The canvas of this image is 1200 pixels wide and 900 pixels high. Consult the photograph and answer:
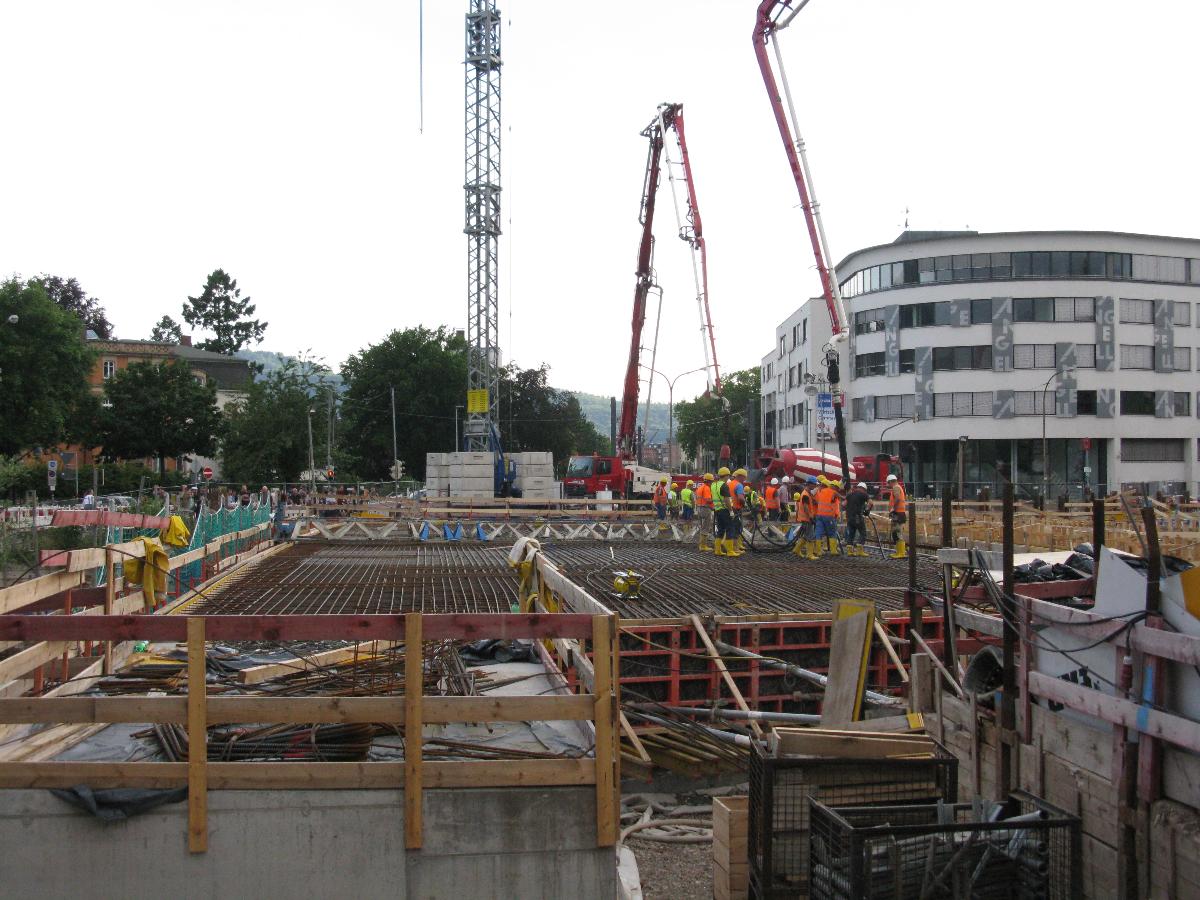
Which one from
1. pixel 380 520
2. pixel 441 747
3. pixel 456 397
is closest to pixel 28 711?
pixel 441 747

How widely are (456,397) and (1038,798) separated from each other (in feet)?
237

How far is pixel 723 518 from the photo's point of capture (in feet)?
67.9

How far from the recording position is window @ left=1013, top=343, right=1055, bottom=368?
5262 cm

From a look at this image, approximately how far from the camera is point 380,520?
92.9 feet

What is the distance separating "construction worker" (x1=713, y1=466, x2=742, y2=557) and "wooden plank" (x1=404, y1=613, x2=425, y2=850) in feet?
52.0

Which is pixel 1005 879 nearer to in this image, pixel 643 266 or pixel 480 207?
pixel 643 266

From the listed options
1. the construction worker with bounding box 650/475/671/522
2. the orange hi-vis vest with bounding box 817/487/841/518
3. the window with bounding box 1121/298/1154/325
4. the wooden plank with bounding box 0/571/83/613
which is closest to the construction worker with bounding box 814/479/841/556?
the orange hi-vis vest with bounding box 817/487/841/518

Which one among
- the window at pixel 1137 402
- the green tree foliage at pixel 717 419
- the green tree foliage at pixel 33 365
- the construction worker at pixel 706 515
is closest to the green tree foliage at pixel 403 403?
the green tree foliage at pixel 33 365

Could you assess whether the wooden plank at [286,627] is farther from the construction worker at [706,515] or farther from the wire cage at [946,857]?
the construction worker at [706,515]

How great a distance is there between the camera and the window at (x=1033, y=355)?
52625 millimetres

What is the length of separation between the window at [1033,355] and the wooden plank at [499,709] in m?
52.7

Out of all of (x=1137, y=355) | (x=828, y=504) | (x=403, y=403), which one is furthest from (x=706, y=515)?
(x=403, y=403)

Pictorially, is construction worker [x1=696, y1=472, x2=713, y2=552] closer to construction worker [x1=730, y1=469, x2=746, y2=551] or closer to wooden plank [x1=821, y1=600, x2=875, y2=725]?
construction worker [x1=730, y1=469, x2=746, y2=551]

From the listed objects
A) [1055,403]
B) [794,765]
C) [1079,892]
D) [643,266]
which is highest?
[643,266]
